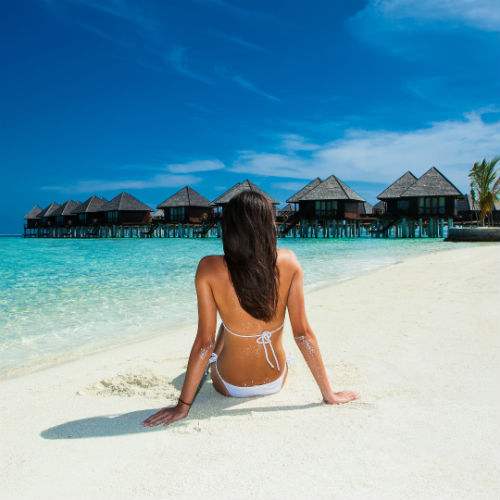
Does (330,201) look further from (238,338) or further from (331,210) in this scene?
(238,338)

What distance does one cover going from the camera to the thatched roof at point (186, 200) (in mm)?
42781

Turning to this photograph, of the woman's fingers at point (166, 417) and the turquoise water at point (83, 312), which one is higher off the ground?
the woman's fingers at point (166, 417)

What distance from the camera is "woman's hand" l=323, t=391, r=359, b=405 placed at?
2113 millimetres

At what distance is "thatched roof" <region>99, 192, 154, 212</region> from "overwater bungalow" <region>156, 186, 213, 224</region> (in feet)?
15.4

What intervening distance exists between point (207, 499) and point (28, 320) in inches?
213

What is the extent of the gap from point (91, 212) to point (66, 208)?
8.25m

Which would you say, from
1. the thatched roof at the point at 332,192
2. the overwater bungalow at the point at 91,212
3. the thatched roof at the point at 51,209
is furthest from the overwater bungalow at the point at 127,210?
the thatched roof at the point at 332,192

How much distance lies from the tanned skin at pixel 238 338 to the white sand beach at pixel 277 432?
0.33 feet

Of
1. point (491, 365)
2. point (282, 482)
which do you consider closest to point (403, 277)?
point (491, 365)

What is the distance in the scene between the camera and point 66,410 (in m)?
2.24

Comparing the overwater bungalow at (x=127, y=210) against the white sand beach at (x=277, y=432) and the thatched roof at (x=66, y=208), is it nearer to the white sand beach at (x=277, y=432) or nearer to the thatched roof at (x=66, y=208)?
the thatched roof at (x=66, y=208)

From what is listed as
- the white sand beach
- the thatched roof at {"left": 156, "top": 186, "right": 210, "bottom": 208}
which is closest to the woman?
the white sand beach

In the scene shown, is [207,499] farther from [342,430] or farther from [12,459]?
[12,459]

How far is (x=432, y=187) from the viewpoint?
31.7 m
